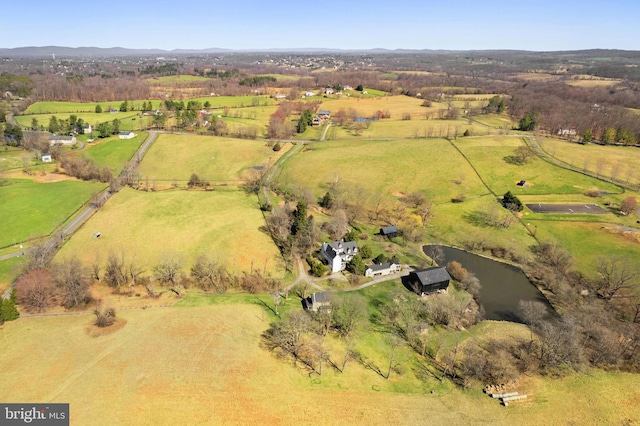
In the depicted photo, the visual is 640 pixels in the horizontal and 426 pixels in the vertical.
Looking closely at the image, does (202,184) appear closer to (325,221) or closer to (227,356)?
(325,221)

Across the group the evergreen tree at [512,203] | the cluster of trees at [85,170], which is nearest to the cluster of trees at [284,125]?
the cluster of trees at [85,170]

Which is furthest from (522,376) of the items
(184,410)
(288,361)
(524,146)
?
(524,146)

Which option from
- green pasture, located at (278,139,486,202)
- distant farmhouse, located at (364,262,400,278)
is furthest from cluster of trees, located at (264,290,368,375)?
green pasture, located at (278,139,486,202)

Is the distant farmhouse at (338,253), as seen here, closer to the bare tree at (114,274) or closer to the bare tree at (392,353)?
the bare tree at (392,353)

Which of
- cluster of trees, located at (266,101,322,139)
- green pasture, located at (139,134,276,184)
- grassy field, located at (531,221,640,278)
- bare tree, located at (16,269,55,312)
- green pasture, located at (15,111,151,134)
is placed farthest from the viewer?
green pasture, located at (15,111,151,134)

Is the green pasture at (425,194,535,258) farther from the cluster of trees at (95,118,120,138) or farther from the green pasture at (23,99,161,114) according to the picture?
the green pasture at (23,99,161,114)

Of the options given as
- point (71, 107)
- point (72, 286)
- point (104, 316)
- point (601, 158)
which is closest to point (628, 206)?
point (601, 158)
